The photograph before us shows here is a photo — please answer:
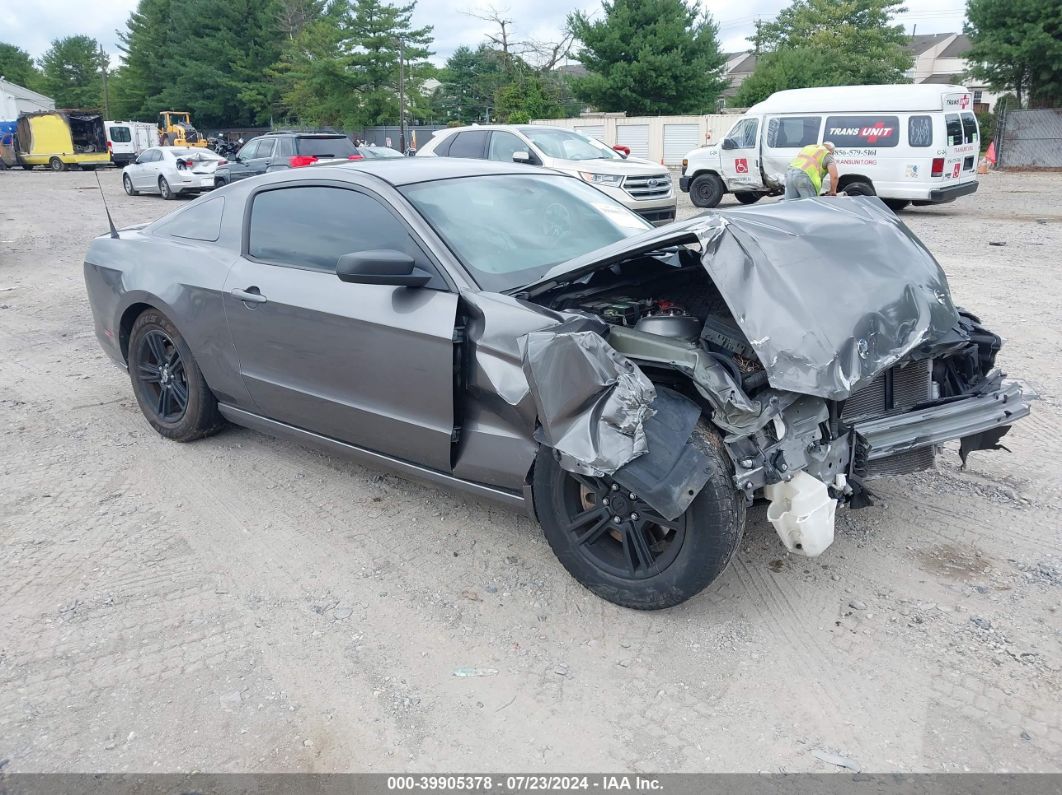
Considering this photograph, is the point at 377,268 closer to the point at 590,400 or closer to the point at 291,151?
the point at 590,400

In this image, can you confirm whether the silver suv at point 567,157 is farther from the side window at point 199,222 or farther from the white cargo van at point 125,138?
the white cargo van at point 125,138

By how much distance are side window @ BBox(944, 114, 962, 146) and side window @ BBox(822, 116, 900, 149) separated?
0.83 m

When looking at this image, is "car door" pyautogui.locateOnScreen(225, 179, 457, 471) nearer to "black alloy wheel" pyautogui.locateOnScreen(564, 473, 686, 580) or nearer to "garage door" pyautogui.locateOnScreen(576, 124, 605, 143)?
"black alloy wheel" pyautogui.locateOnScreen(564, 473, 686, 580)

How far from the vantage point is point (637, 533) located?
3115 millimetres

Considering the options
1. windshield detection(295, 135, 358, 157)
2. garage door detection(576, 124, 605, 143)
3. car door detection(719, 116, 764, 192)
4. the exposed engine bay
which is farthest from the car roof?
garage door detection(576, 124, 605, 143)

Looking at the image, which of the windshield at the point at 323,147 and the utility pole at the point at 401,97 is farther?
the utility pole at the point at 401,97

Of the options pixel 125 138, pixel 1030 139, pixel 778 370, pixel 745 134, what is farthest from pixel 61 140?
pixel 778 370

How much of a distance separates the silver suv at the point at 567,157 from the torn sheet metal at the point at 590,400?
9.99m

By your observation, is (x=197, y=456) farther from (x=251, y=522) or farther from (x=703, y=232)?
(x=703, y=232)

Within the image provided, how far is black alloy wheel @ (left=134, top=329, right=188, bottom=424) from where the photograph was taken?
4914 millimetres

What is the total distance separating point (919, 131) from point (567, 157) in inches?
249

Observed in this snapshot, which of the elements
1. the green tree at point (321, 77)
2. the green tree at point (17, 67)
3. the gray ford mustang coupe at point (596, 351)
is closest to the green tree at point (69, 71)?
the green tree at point (17, 67)

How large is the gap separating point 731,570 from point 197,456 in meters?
3.19

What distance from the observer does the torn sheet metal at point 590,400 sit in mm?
2879
